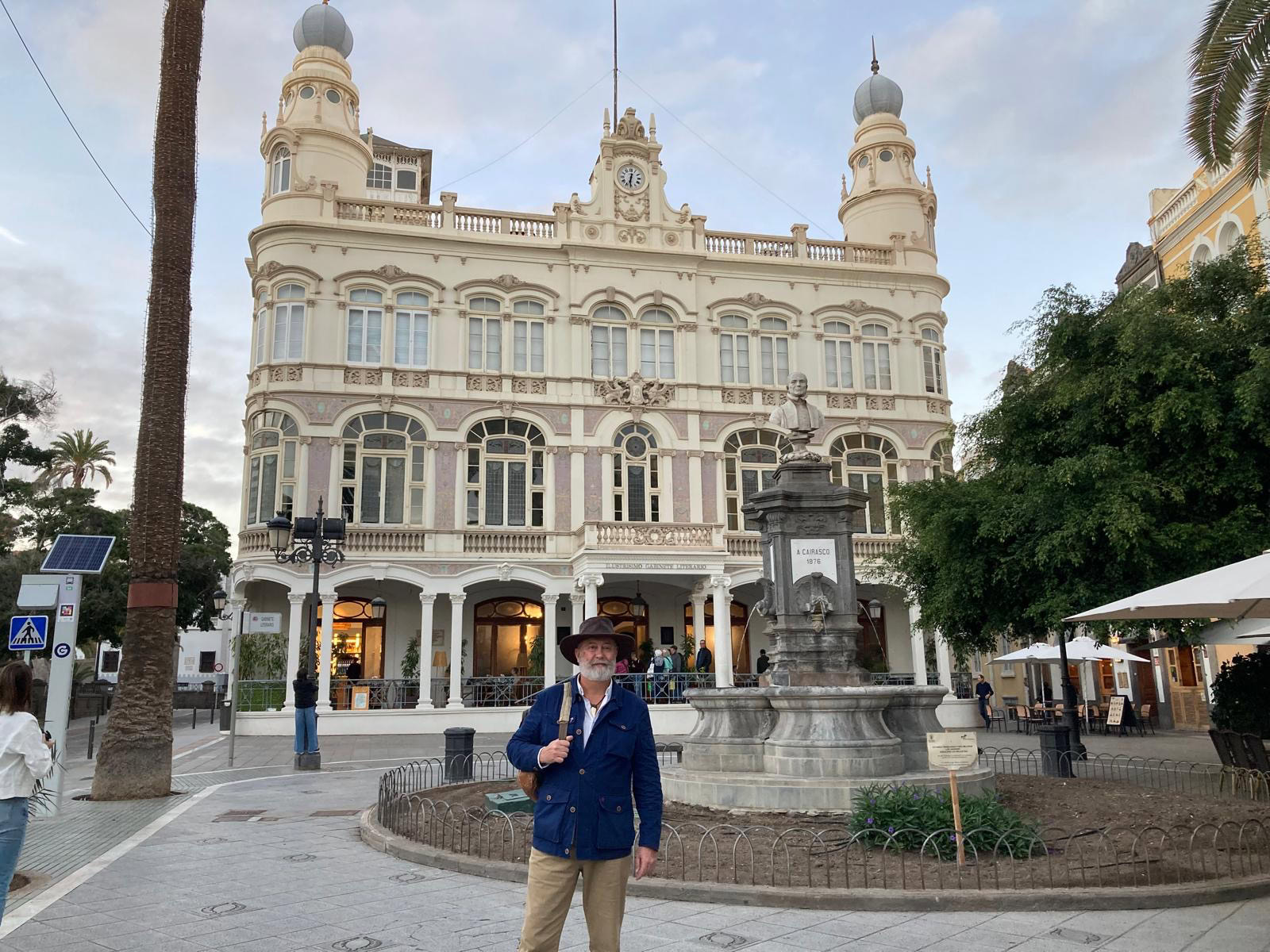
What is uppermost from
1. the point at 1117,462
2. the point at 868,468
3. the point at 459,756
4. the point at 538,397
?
the point at 538,397

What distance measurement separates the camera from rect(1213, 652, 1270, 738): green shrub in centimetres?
1367

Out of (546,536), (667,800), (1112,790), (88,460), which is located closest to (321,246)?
(546,536)

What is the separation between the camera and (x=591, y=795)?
15.1ft

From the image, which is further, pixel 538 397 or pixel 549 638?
pixel 538 397

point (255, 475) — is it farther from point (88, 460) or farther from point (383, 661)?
point (88, 460)

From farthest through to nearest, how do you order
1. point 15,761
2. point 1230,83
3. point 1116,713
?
1. point 1116,713
2. point 1230,83
3. point 15,761

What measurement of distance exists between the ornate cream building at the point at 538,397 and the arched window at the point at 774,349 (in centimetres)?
9

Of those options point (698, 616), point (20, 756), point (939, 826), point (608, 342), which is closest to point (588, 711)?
point (20, 756)

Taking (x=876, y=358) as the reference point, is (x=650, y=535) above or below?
below

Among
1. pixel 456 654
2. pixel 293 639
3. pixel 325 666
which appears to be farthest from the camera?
pixel 456 654

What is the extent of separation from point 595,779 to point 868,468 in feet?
99.2

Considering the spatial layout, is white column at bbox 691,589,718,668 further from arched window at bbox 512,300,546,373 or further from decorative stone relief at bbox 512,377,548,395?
arched window at bbox 512,300,546,373

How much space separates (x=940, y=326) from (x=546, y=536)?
16193mm

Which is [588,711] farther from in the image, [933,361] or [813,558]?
[933,361]
